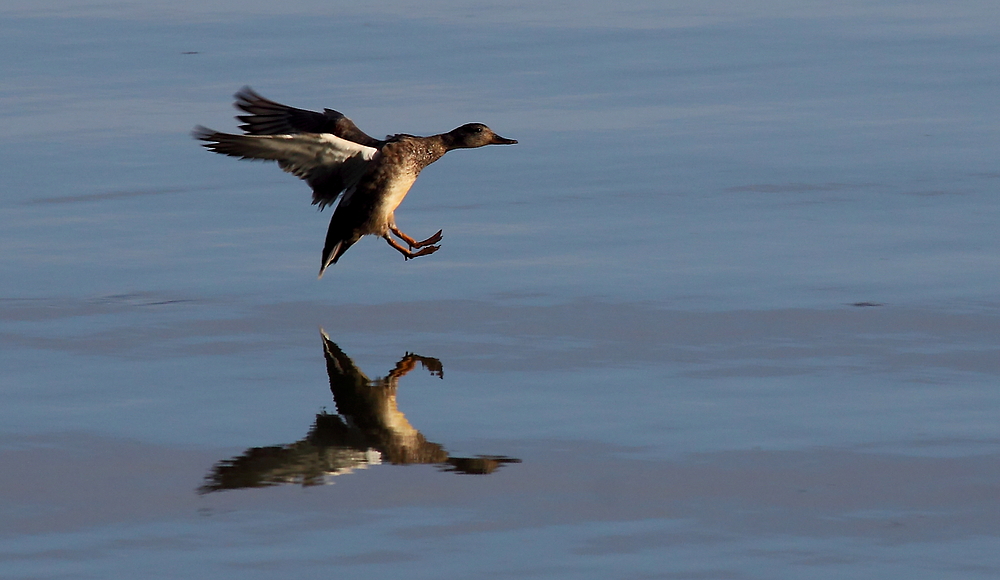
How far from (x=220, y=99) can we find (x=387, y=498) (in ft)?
21.5

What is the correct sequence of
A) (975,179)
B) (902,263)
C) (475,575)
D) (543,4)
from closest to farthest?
1. (475,575)
2. (902,263)
3. (975,179)
4. (543,4)

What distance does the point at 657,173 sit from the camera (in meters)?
8.81

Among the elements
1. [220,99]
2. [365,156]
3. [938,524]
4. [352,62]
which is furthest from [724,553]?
[352,62]

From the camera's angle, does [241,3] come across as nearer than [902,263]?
No

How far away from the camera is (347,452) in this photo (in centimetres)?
513

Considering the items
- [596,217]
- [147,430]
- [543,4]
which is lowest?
[147,430]

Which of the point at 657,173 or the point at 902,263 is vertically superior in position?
the point at 657,173

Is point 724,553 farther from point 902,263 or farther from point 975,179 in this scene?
point 975,179

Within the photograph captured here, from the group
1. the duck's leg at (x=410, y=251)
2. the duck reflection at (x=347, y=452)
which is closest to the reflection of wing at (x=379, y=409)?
the duck reflection at (x=347, y=452)

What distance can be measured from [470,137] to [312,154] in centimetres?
110

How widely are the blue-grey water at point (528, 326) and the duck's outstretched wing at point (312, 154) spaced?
1.21 feet

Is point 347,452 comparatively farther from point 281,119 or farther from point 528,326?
point 281,119

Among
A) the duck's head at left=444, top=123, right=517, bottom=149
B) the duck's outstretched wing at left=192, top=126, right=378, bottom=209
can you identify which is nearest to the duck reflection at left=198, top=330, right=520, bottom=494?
the duck's outstretched wing at left=192, top=126, right=378, bottom=209

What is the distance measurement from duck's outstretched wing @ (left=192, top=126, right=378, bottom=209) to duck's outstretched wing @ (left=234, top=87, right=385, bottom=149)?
0.22m
